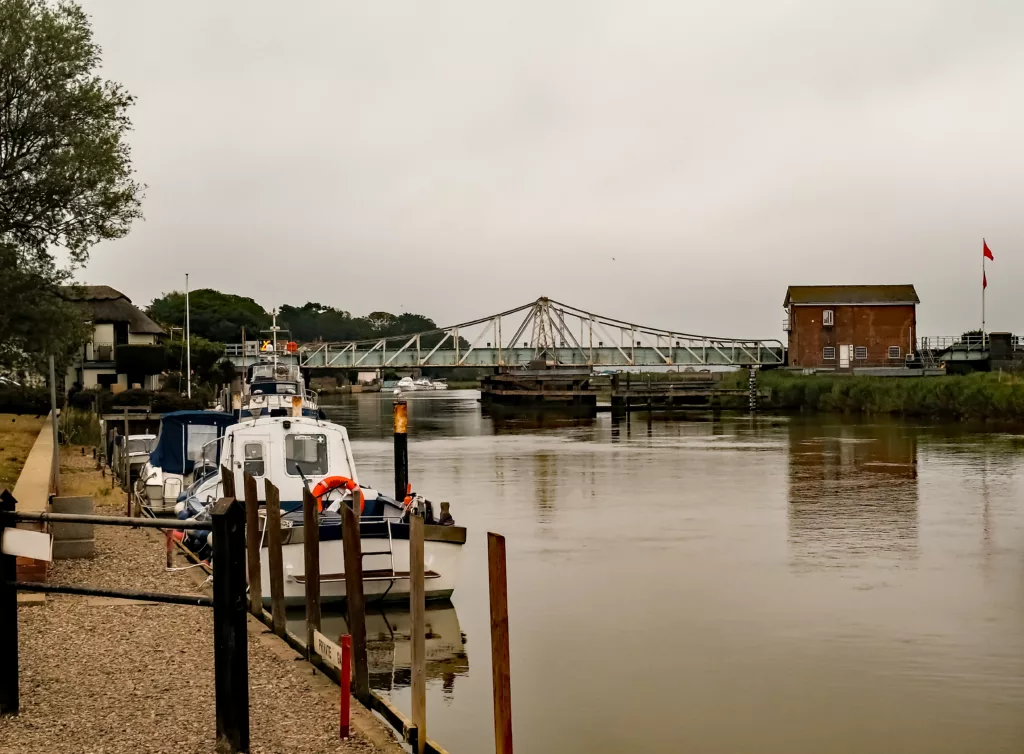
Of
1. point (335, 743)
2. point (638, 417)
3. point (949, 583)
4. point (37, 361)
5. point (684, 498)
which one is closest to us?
point (335, 743)

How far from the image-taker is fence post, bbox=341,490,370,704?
11.6 meters

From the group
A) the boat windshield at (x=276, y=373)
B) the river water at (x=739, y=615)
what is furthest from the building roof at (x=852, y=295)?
the boat windshield at (x=276, y=373)

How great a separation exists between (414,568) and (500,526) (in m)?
18.6

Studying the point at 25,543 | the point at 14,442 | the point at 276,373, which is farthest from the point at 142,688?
the point at 276,373

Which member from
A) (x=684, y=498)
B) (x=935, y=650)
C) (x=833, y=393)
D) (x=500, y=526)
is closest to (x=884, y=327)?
(x=833, y=393)

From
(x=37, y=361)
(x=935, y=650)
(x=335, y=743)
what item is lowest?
(x=935, y=650)

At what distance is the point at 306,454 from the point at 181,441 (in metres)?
10.8

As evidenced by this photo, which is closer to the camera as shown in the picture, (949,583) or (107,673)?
(107,673)

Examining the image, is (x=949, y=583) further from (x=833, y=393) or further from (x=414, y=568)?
(x=833, y=393)

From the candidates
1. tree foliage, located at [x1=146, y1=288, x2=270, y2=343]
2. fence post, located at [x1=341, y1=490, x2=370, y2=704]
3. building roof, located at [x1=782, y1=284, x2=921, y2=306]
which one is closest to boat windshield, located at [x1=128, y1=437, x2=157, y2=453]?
fence post, located at [x1=341, y1=490, x2=370, y2=704]

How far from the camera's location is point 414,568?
1026 centimetres

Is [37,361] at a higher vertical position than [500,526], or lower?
higher

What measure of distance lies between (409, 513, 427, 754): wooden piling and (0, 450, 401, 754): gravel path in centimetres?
42

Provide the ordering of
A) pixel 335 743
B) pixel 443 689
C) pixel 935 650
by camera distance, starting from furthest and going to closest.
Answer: pixel 935 650 → pixel 443 689 → pixel 335 743
